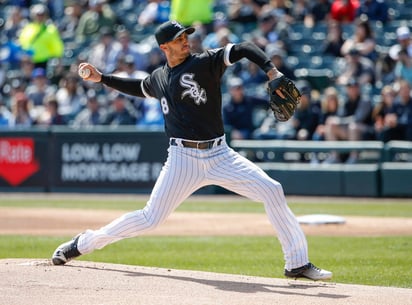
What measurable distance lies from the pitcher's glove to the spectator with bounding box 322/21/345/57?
10.6 metres

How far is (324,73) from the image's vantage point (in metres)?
17.2

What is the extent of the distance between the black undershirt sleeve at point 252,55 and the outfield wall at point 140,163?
8.90 meters

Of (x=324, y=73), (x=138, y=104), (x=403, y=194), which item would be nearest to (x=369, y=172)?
(x=403, y=194)

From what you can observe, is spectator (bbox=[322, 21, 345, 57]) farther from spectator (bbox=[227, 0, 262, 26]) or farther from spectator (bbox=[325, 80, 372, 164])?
spectator (bbox=[227, 0, 262, 26])

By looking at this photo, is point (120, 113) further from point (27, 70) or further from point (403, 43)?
point (403, 43)

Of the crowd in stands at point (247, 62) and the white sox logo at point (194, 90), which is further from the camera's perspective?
the crowd in stands at point (247, 62)

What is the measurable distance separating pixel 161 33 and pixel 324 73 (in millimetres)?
10631

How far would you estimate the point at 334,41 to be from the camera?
17312 mm

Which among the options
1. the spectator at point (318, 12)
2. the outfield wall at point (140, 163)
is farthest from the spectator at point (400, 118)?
the spectator at point (318, 12)

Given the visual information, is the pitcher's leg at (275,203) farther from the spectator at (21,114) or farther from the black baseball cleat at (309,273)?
the spectator at (21,114)

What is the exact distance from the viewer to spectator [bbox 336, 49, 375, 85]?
16.0 metres

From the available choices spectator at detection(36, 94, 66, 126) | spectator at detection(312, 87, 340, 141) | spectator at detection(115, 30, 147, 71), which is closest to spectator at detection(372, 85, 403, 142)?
spectator at detection(312, 87, 340, 141)

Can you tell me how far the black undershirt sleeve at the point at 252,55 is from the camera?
6.44 meters

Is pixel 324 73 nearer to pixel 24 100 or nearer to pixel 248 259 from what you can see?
pixel 24 100
